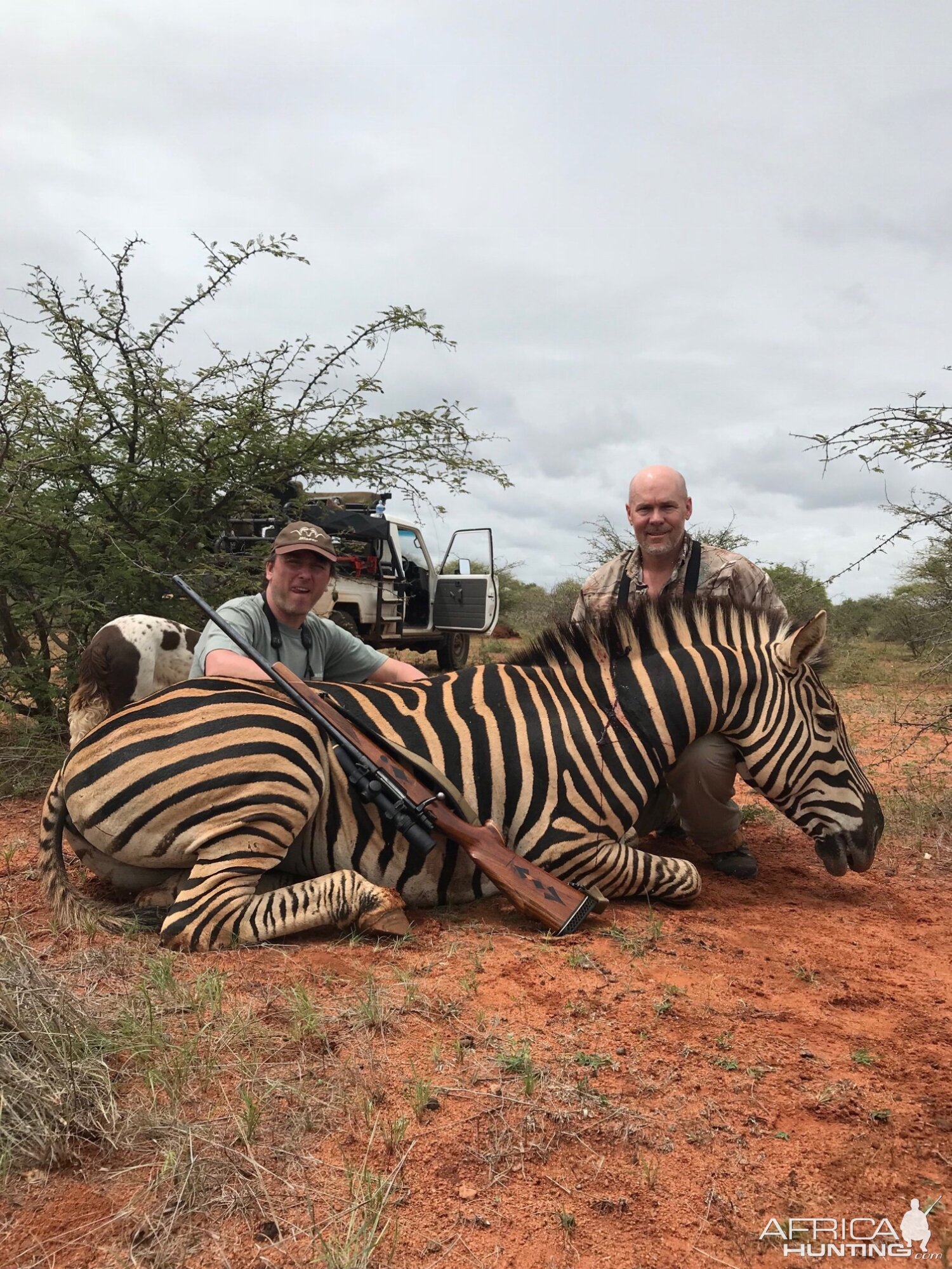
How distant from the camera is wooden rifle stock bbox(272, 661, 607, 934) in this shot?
10.8ft

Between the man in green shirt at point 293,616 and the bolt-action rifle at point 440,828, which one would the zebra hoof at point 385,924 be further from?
the man in green shirt at point 293,616

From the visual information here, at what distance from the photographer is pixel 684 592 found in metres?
4.64

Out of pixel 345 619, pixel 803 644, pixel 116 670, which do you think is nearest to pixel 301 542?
pixel 116 670

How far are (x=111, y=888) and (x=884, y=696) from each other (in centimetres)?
977

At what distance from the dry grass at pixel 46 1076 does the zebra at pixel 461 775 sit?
2.83 ft

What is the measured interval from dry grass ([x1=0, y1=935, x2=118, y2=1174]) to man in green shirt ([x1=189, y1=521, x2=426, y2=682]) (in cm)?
201

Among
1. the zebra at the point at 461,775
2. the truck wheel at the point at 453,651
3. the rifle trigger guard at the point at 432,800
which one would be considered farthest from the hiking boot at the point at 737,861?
the truck wheel at the point at 453,651

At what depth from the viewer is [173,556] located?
20.7ft

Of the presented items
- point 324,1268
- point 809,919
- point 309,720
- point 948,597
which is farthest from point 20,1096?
point 948,597

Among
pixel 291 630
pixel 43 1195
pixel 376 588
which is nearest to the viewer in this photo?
pixel 43 1195

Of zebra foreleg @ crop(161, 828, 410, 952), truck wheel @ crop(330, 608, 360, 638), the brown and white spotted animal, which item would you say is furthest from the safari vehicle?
zebra foreleg @ crop(161, 828, 410, 952)

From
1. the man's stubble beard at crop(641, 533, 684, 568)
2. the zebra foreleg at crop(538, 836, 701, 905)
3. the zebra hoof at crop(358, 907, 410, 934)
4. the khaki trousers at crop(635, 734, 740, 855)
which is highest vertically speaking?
the man's stubble beard at crop(641, 533, 684, 568)

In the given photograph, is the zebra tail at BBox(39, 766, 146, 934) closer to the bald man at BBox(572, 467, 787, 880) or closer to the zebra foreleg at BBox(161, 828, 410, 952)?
the zebra foreleg at BBox(161, 828, 410, 952)

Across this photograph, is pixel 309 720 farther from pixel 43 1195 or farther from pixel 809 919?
pixel 809 919
